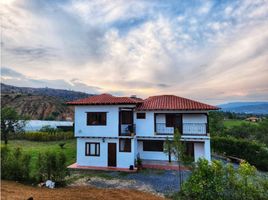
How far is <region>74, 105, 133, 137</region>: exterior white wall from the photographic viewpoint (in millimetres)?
18797

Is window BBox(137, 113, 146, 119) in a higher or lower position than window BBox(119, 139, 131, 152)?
higher

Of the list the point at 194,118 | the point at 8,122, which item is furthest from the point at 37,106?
the point at 194,118

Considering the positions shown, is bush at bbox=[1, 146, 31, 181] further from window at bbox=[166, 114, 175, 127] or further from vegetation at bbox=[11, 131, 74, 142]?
vegetation at bbox=[11, 131, 74, 142]

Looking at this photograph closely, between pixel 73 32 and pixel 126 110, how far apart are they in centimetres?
834

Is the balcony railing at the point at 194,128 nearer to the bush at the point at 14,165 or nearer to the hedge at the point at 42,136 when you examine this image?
the bush at the point at 14,165

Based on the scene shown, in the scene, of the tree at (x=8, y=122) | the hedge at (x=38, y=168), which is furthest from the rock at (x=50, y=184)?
the tree at (x=8, y=122)

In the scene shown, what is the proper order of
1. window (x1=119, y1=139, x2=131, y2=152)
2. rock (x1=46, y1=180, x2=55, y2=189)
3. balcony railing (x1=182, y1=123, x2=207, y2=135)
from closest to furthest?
rock (x1=46, y1=180, x2=55, y2=189)
window (x1=119, y1=139, x2=131, y2=152)
balcony railing (x1=182, y1=123, x2=207, y2=135)

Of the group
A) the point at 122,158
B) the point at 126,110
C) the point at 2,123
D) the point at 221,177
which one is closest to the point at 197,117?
the point at 126,110

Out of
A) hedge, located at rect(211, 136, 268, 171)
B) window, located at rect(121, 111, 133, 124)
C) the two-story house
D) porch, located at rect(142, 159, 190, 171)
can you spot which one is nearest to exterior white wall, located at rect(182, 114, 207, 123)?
the two-story house

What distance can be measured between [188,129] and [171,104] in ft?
9.35

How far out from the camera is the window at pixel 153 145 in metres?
20.6

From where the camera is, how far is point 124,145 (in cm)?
1892

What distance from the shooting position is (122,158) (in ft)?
61.0

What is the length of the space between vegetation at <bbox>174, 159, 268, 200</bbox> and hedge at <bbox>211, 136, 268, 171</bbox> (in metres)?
16.2
